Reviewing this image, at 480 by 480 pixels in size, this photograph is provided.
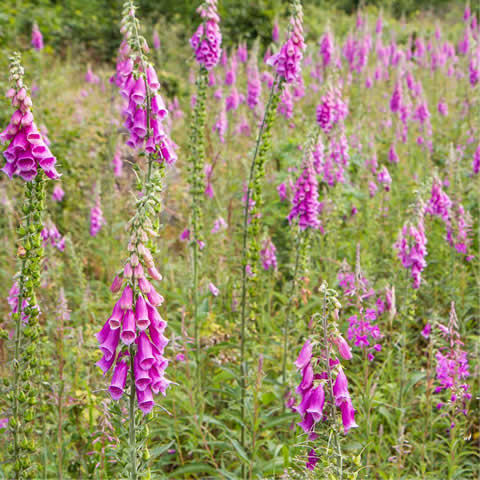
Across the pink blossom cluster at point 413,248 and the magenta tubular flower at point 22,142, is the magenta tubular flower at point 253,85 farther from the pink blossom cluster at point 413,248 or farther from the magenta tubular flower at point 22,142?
the magenta tubular flower at point 22,142

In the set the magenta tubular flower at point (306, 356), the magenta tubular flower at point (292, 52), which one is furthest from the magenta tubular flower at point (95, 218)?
the magenta tubular flower at point (306, 356)

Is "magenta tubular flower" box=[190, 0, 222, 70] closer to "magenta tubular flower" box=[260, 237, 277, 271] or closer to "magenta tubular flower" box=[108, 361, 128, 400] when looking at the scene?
"magenta tubular flower" box=[260, 237, 277, 271]

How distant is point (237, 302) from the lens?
4281 millimetres

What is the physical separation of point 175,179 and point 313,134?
203 inches

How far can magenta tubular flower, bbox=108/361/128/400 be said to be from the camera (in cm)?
180

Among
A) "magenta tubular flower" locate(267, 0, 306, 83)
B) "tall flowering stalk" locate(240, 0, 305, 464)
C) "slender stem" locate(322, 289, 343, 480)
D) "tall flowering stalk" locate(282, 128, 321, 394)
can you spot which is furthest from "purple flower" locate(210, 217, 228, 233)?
"slender stem" locate(322, 289, 343, 480)

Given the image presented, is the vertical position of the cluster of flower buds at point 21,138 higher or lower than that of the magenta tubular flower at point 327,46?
lower

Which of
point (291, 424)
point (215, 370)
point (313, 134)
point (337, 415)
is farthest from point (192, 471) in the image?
point (313, 134)

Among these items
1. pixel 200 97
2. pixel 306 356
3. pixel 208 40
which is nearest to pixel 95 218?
pixel 200 97

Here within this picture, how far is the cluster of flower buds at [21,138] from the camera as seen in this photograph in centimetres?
221

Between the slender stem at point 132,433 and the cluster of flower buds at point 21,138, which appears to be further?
the cluster of flower buds at point 21,138

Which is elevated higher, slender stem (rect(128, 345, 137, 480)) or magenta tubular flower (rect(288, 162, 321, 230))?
magenta tubular flower (rect(288, 162, 321, 230))

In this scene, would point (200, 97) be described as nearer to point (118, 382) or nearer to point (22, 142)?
point (22, 142)

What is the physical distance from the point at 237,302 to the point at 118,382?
8.25 ft
